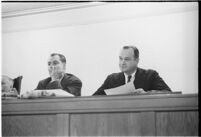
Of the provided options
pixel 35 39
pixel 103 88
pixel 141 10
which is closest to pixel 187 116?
pixel 103 88

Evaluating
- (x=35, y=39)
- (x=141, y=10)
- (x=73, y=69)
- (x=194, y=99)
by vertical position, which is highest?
(x=141, y=10)

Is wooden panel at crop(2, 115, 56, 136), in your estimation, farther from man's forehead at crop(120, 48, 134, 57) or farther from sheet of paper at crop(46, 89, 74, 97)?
man's forehead at crop(120, 48, 134, 57)

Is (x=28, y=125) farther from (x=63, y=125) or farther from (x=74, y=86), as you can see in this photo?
(x=74, y=86)

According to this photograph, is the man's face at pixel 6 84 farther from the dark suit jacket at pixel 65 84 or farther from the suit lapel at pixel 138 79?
the suit lapel at pixel 138 79

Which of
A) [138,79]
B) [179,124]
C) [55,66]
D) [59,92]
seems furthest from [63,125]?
[179,124]

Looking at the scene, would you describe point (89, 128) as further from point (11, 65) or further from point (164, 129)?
point (11, 65)

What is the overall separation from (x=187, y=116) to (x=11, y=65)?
0.73 metres

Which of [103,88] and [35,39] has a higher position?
[35,39]

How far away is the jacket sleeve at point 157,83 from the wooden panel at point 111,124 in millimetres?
106

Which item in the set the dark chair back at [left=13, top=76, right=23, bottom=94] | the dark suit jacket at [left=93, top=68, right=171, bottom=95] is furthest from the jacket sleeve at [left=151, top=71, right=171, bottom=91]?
the dark chair back at [left=13, top=76, right=23, bottom=94]

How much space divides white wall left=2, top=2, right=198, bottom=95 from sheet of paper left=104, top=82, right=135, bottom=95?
6 centimetres

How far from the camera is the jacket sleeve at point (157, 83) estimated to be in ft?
4.86

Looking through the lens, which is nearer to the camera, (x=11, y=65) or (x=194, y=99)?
(x=194, y=99)

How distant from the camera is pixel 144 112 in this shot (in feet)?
4.90
